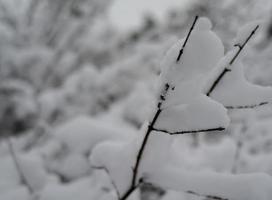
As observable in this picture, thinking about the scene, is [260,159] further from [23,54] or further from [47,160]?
[23,54]

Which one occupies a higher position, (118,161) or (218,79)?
(218,79)

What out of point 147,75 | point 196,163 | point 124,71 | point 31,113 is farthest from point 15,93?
point 196,163

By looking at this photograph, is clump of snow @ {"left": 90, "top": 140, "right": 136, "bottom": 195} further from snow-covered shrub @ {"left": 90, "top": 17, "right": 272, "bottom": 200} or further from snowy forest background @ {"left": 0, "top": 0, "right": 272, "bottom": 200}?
snowy forest background @ {"left": 0, "top": 0, "right": 272, "bottom": 200}

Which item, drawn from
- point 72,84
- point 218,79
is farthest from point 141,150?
point 72,84

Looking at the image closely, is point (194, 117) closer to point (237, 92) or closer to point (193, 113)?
point (193, 113)

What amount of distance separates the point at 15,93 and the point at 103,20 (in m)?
2.66

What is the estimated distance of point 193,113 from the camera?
0.77m

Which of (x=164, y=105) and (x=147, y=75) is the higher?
(x=164, y=105)

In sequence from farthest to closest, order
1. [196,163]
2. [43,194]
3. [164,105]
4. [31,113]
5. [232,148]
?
[31,113]
[232,148]
[196,163]
[43,194]
[164,105]

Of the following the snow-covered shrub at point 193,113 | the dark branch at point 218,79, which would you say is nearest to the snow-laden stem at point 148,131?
the snow-covered shrub at point 193,113

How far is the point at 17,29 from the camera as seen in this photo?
479cm

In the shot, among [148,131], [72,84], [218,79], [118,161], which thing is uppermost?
[218,79]

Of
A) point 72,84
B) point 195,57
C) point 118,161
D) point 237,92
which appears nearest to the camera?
point 195,57

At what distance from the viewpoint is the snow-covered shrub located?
73cm
